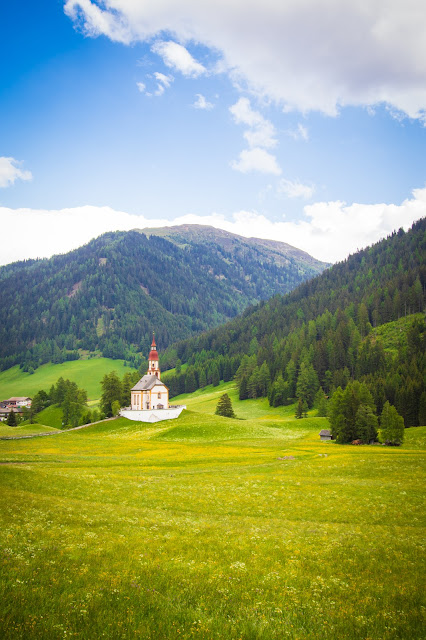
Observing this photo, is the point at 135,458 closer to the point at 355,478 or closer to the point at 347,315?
the point at 355,478

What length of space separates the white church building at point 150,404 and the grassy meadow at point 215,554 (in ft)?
182

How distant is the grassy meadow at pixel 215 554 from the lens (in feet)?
37.3

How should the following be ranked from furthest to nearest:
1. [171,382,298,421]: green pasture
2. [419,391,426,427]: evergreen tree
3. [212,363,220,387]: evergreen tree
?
1. [212,363,220,387]: evergreen tree
2. [171,382,298,421]: green pasture
3. [419,391,426,427]: evergreen tree

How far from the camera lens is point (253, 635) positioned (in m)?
10.9

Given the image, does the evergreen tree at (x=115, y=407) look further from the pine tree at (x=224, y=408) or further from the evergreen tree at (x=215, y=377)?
the evergreen tree at (x=215, y=377)

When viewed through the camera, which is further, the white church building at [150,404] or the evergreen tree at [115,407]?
the evergreen tree at [115,407]

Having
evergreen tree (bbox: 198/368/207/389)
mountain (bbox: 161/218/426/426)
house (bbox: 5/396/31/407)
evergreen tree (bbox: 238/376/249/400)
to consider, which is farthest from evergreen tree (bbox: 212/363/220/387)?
Result: house (bbox: 5/396/31/407)

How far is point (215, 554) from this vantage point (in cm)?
1794

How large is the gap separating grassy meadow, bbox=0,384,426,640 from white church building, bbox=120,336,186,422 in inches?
2189

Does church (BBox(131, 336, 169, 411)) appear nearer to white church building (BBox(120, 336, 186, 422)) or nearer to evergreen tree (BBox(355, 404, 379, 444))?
white church building (BBox(120, 336, 186, 422))

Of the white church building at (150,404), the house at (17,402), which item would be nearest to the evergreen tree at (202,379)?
the white church building at (150,404)

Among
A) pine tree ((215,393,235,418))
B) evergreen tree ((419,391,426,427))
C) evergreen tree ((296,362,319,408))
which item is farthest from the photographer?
evergreen tree ((296,362,319,408))

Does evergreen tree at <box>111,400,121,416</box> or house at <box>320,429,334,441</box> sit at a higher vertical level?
evergreen tree at <box>111,400,121,416</box>

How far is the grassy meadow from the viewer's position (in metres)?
11.4
